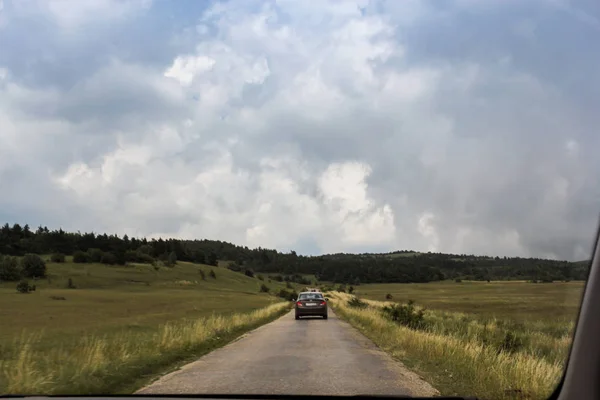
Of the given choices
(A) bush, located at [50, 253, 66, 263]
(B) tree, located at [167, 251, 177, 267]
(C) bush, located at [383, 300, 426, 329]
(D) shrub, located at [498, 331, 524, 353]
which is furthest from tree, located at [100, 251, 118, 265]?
(D) shrub, located at [498, 331, 524, 353]

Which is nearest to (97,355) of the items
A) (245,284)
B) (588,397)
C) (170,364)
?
(170,364)

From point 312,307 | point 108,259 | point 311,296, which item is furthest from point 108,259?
point 312,307

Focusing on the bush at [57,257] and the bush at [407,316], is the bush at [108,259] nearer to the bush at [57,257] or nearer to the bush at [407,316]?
the bush at [57,257]

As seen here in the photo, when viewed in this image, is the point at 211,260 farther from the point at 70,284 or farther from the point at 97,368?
the point at 97,368

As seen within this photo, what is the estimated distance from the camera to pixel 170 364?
1280 cm

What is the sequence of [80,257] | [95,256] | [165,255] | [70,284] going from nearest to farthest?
[70,284] < [80,257] < [95,256] < [165,255]

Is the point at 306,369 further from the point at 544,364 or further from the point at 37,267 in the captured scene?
the point at 37,267

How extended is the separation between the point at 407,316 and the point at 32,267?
109781 millimetres

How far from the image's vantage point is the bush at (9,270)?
108844mm

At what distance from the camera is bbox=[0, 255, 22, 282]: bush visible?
357ft

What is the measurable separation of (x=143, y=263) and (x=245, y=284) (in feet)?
98.8

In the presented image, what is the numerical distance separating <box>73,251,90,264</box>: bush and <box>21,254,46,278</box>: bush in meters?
21.7

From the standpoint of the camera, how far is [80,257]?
145 metres

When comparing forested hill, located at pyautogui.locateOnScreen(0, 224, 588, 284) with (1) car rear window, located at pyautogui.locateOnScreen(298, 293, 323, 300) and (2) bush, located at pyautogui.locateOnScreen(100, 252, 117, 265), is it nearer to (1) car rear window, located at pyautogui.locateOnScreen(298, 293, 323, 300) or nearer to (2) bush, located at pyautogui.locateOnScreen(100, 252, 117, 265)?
(2) bush, located at pyautogui.locateOnScreen(100, 252, 117, 265)
